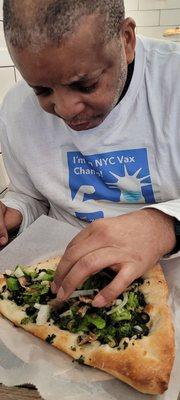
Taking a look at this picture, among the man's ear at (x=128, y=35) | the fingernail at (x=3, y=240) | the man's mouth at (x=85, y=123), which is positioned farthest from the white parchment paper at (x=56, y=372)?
the man's ear at (x=128, y=35)

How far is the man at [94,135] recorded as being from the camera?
824 mm

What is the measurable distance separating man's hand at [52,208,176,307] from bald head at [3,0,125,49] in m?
0.44

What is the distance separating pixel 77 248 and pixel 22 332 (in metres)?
0.25

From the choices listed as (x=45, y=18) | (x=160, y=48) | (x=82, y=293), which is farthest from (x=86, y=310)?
(x=160, y=48)

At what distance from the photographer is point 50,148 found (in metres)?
1.34

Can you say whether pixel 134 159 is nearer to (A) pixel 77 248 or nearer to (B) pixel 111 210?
(B) pixel 111 210

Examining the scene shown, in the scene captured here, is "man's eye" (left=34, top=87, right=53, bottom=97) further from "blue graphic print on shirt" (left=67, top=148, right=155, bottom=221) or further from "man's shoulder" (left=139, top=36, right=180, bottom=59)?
"man's shoulder" (left=139, top=36, right=180, bottom=59)

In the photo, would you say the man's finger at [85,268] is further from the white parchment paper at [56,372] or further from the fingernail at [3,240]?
the fingernail at [3,240]

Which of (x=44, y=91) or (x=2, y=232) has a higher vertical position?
(x=44, y=91)

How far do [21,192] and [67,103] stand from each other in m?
0.71

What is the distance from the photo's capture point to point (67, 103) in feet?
2.96

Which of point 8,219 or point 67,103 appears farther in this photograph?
point 8,219

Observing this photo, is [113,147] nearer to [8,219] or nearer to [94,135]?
[94,135]

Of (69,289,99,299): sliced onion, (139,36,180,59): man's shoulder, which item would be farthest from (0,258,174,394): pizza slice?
(139,36,180,59): man's shoulder
